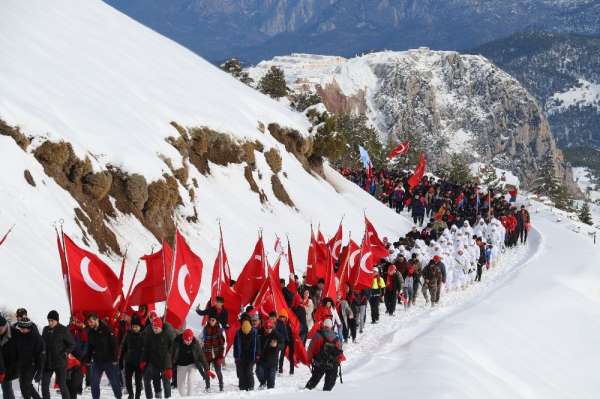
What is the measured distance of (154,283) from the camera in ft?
48.1

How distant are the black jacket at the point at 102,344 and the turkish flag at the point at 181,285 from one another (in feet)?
4.50

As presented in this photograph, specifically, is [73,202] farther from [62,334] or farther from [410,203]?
[410,203]

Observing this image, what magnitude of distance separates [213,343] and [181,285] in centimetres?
103

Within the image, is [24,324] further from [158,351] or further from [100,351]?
[158,351]

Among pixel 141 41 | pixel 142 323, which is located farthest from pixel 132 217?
pixel 141 41

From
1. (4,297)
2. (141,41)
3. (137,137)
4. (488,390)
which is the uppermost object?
(141,41)

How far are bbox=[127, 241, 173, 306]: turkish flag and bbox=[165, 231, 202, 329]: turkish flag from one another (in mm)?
399

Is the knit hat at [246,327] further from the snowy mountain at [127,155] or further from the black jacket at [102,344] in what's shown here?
the snowy mountain at [127,155]

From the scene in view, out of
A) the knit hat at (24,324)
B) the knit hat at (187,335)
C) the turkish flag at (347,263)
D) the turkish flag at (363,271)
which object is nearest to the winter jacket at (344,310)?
the turkish flag at (347,263)

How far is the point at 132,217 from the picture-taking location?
2242 centimetres

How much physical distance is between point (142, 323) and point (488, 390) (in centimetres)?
628

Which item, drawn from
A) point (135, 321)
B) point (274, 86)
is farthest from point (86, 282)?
point (274, 86)

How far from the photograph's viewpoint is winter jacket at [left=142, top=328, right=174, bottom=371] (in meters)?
11.8

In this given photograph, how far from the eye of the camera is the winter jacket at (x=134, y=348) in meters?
11.9
